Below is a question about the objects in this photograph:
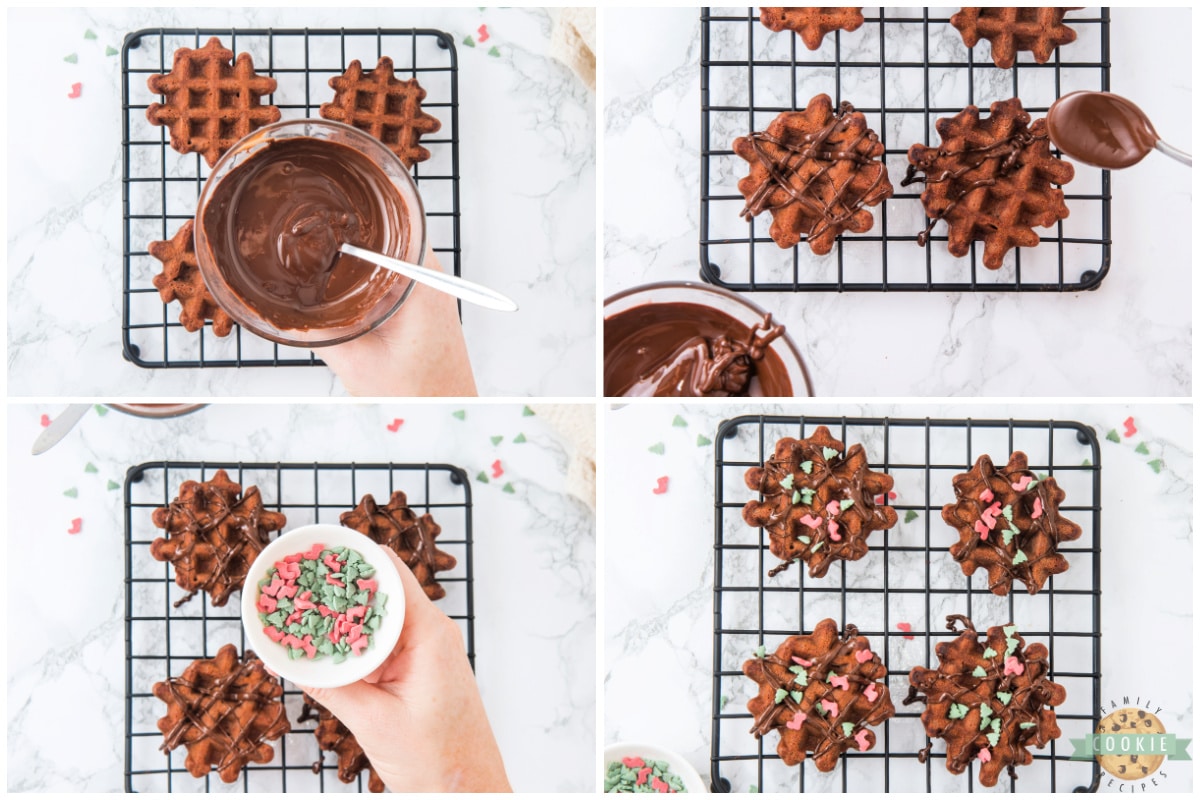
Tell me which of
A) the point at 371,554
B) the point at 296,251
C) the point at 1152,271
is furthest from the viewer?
the point at 1152,271

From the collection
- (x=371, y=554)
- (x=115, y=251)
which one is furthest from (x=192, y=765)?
(x=115, y=251)

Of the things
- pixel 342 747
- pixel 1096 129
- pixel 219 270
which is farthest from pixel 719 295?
pixel 342 747

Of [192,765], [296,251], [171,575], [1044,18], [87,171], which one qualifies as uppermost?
[1044,18]

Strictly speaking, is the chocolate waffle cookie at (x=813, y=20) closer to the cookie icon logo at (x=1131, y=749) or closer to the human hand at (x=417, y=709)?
the human hand at (x=417, y=709)

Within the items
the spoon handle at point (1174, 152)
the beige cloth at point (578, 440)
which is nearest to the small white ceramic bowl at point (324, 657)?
the beige cloth at point (578, 440)

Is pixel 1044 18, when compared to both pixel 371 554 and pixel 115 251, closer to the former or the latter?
pixel 371 554

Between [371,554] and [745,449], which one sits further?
[745,449]

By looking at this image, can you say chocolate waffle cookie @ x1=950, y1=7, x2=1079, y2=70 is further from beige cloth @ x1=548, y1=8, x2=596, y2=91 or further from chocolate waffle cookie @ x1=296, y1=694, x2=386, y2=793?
chocolate waffle cookie @ x1=296, y1=694, x2=386, y2=793
